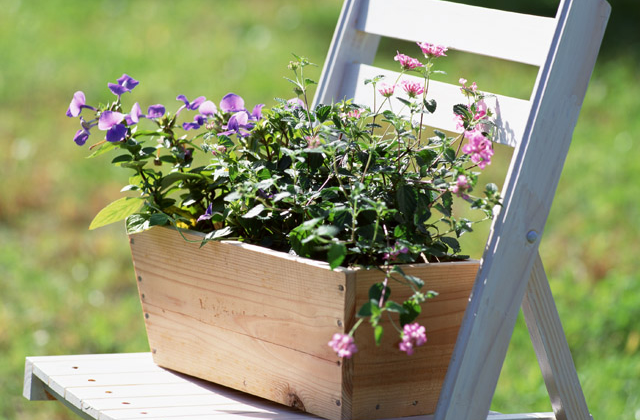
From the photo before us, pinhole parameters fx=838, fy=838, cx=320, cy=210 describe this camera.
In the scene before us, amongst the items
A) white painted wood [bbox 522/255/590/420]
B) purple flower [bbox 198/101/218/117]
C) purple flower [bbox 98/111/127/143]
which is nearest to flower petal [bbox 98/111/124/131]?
purple flower [bbox 98/111/127/143]

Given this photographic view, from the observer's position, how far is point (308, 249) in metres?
1.28

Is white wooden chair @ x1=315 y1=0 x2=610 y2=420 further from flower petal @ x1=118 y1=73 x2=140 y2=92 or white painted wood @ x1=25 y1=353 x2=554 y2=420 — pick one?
flower petal @ x1=118 y1=73 x2=140 y2=92

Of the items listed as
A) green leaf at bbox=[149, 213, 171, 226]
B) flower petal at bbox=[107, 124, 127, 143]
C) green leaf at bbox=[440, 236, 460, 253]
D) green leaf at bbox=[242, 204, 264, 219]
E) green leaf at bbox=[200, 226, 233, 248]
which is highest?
flower petal at bbox=[107, 124, 127, 143]

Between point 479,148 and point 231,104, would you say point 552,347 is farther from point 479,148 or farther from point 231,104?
point 231,104

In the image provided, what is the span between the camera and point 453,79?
5.07 m

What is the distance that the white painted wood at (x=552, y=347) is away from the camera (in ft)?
4.37

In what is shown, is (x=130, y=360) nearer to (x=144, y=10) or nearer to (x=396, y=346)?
(x=396, y=346)

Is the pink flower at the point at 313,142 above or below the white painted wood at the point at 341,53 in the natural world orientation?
below

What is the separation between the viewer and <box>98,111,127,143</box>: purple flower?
1382 millimetres

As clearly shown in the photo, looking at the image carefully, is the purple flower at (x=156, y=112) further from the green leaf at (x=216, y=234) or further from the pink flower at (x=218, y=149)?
the green leaf at (x=216, y=234)

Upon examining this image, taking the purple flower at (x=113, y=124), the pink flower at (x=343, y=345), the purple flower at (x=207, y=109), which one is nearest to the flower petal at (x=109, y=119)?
the purple flower at (x=113, y=124)

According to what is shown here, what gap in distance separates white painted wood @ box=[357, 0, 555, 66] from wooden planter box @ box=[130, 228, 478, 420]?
1.24ft

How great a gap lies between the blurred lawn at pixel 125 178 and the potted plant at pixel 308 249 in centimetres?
140

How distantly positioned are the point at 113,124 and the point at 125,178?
9.21 ft
